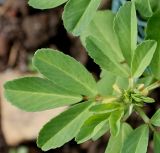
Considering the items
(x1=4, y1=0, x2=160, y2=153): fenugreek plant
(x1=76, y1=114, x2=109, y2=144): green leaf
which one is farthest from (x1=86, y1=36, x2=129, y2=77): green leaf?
(x1=76, y1=114, x2=109, y2=144): green leaf

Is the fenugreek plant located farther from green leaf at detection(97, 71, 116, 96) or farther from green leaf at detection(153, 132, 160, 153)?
green leaf at detection(97, 71, 116, 96)

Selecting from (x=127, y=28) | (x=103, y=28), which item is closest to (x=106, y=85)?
(x=103, y=28)

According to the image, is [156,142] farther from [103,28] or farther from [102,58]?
[103,28]

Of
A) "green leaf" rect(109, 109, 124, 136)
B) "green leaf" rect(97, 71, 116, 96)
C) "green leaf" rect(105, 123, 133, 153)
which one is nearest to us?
"green leaf" rect(109, 109, 124, 136)

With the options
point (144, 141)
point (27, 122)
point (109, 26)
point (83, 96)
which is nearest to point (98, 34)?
point (109, 26)

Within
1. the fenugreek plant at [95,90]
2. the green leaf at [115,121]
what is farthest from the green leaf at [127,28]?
the green leaf at [115,121]
